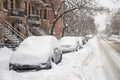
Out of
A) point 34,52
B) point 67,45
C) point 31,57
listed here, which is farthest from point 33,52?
point 67,45

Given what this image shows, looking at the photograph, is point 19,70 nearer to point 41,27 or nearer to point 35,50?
point 35,50

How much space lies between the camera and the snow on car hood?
11984 millimetres

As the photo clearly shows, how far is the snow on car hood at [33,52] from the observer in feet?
39.3

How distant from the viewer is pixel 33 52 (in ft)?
40.9

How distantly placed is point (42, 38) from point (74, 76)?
13.9 ft

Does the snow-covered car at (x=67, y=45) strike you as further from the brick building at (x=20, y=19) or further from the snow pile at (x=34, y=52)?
the snow pile at (x=34, y=52)

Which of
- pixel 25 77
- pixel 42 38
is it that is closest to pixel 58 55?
pixel 42 38

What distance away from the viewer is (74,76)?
10.8 m

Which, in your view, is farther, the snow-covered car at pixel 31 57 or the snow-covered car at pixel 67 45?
the snow-covered car at pixel 67 45

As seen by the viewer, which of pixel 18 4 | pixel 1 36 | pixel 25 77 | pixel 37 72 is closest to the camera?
pixel 25 77

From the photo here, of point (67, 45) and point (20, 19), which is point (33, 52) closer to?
point (67, 45)

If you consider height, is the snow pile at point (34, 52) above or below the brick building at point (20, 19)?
below

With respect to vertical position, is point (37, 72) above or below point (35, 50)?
below

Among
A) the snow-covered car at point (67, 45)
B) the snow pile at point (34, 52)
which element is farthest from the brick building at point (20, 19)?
the snow pile at point (34, 52)
